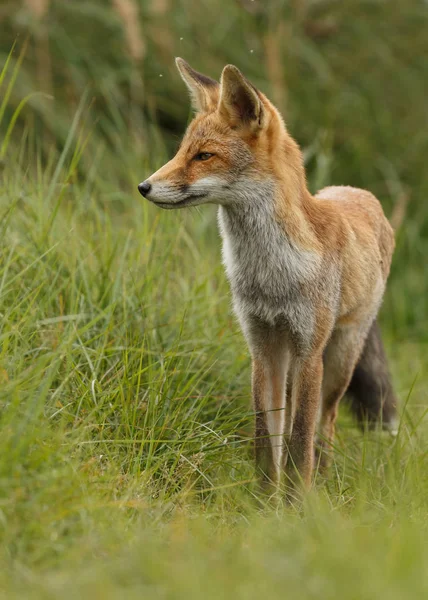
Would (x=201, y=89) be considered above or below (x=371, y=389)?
above

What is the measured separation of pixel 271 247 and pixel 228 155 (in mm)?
460

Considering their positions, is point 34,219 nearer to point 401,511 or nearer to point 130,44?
point 401,511

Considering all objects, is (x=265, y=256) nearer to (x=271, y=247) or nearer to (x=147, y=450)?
(x=271, y=247)

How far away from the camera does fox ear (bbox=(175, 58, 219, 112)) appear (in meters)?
4.32

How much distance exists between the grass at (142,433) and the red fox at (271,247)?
0.74 ft

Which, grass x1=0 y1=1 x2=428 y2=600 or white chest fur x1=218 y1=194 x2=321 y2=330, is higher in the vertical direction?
white chest fur x1=218 y1=194 x2=321 y2=330

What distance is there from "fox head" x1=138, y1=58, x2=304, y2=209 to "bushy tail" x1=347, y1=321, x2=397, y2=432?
152 centimetres

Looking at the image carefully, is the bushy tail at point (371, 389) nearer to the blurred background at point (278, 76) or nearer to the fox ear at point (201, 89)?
the fox ear at point (201, 89)

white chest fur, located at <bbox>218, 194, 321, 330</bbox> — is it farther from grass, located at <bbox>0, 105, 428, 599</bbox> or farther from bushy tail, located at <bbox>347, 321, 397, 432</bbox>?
bushy tail, located at <bbox>347, 321, 397, 432</bbox>

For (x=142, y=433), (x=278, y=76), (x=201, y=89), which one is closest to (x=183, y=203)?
(x=201, y=89)

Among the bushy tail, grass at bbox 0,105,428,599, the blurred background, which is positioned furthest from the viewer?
the blurred background

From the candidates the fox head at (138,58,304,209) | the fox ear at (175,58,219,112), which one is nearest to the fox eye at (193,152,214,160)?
the fox head at (138,58,304,209)

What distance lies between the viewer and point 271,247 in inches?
162

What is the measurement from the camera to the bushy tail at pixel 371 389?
17.1 feet
